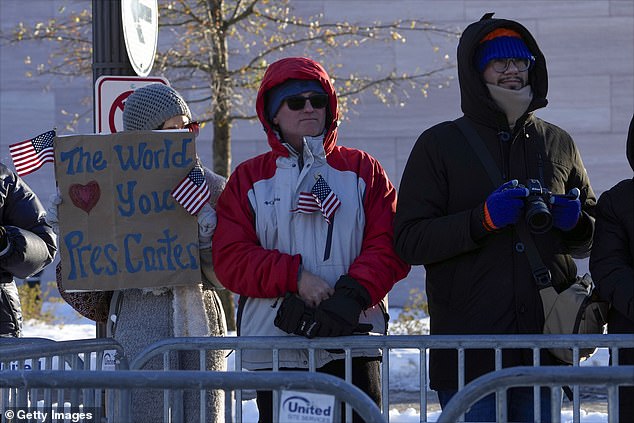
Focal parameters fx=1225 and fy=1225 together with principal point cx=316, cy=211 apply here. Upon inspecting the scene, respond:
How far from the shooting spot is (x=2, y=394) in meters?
4.45

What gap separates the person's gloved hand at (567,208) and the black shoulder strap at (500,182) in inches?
5.3

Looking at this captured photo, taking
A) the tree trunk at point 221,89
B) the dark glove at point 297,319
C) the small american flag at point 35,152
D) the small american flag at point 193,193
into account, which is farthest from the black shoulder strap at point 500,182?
the tree trunk at point 221,89

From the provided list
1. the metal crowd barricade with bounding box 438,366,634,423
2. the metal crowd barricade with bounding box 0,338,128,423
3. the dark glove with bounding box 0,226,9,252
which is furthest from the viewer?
the dark glove with bounding box 0,226,9,252

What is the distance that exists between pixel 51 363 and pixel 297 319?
99 cm

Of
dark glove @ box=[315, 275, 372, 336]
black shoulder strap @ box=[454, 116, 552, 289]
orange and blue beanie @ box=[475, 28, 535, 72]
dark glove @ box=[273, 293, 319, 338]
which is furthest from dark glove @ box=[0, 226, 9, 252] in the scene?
orange and blue beanie @ box=[475, 28, 535, 72]

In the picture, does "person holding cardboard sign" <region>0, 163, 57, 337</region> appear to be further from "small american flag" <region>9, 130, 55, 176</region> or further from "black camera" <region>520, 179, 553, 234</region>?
"black camera" <region>520, 179, 553, 234</region>

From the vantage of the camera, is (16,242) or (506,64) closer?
(506,64)

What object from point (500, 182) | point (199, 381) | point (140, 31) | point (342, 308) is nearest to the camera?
point (199, 381)

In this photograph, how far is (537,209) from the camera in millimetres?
4688

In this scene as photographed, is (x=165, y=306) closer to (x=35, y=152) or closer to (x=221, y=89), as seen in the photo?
(x=35, y=152)

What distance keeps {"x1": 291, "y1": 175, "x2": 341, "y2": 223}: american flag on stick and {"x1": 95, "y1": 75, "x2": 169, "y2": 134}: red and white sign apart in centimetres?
223

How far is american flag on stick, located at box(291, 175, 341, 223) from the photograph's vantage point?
4.97 m

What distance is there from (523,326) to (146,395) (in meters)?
1.65

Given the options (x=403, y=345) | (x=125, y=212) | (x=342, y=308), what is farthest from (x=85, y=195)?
(x=403, y=345)
